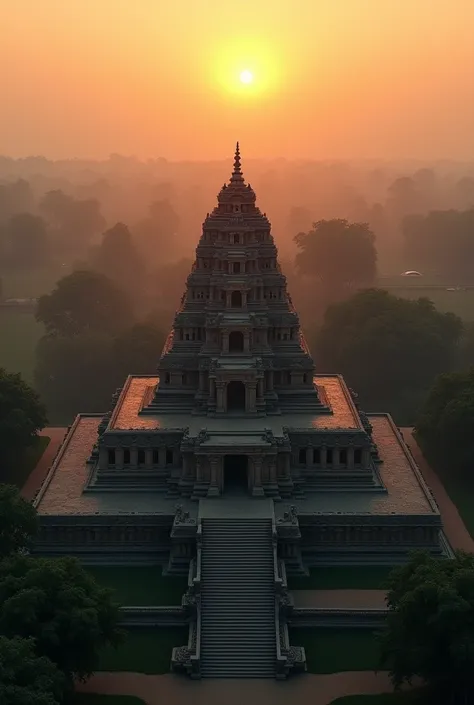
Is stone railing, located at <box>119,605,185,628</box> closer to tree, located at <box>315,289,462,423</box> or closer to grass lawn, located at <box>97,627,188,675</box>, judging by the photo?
grass lawn, located at <box>97,627,188,675</box>

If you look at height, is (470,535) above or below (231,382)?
below

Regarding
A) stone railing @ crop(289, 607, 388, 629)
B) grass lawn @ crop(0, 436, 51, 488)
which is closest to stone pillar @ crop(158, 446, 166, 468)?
grass lawn @ crop(0, 436, 51, 488)

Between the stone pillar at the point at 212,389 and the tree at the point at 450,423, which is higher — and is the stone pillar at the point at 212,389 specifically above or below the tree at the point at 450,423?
above

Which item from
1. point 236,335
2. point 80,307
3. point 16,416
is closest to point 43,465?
point 16,416

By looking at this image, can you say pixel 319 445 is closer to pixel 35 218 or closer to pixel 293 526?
pixel 293 526

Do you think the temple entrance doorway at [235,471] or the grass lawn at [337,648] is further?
the temple entrance doorway at [235,471]

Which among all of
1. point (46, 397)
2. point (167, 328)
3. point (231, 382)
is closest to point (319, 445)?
point (231, 382)

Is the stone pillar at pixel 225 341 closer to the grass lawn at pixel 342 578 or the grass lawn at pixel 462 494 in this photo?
the grass lawn at pixel 342 578

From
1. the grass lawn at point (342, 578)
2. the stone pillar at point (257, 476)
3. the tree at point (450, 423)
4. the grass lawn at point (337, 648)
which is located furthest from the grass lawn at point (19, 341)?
the grass lawn at point (337, 648)
